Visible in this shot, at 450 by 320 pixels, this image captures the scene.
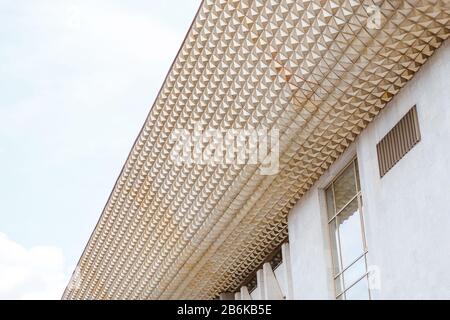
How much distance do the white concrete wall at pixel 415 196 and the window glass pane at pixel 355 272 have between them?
1.48 feet

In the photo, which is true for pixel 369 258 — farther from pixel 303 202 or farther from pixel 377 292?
pixel 303 202

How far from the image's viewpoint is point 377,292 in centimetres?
1199

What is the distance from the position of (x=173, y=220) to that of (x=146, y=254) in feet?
6.62

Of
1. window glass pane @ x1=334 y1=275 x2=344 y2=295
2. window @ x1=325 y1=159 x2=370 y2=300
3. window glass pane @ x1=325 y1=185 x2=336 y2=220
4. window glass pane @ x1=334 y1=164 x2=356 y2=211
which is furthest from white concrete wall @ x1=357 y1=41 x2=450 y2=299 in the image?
window glass pane @ x1=325 y1=185 x2=336 y2=220

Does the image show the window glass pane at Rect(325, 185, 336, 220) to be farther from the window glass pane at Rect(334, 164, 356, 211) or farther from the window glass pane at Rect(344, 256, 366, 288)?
the window glass pane at Rect(344, 256, 366, 288)

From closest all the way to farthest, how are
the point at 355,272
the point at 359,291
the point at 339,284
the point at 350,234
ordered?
the point at 359,291
the point at 355,272
the point at 350,234
the point at 339,284

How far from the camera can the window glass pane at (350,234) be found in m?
13.0

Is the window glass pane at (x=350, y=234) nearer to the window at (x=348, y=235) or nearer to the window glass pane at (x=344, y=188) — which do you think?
the window at (x=348, y=235)

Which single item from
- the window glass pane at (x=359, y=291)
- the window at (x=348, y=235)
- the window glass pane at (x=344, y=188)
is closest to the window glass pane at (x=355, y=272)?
the window at (x=348, y=235)

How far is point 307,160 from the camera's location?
1367 centimetres

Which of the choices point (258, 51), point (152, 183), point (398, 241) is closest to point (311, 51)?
point (258, 51)

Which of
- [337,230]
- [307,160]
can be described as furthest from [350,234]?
[307,160]

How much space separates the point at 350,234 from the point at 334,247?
636 millimetres

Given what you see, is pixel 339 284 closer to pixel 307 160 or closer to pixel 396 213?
pixel 307 160
